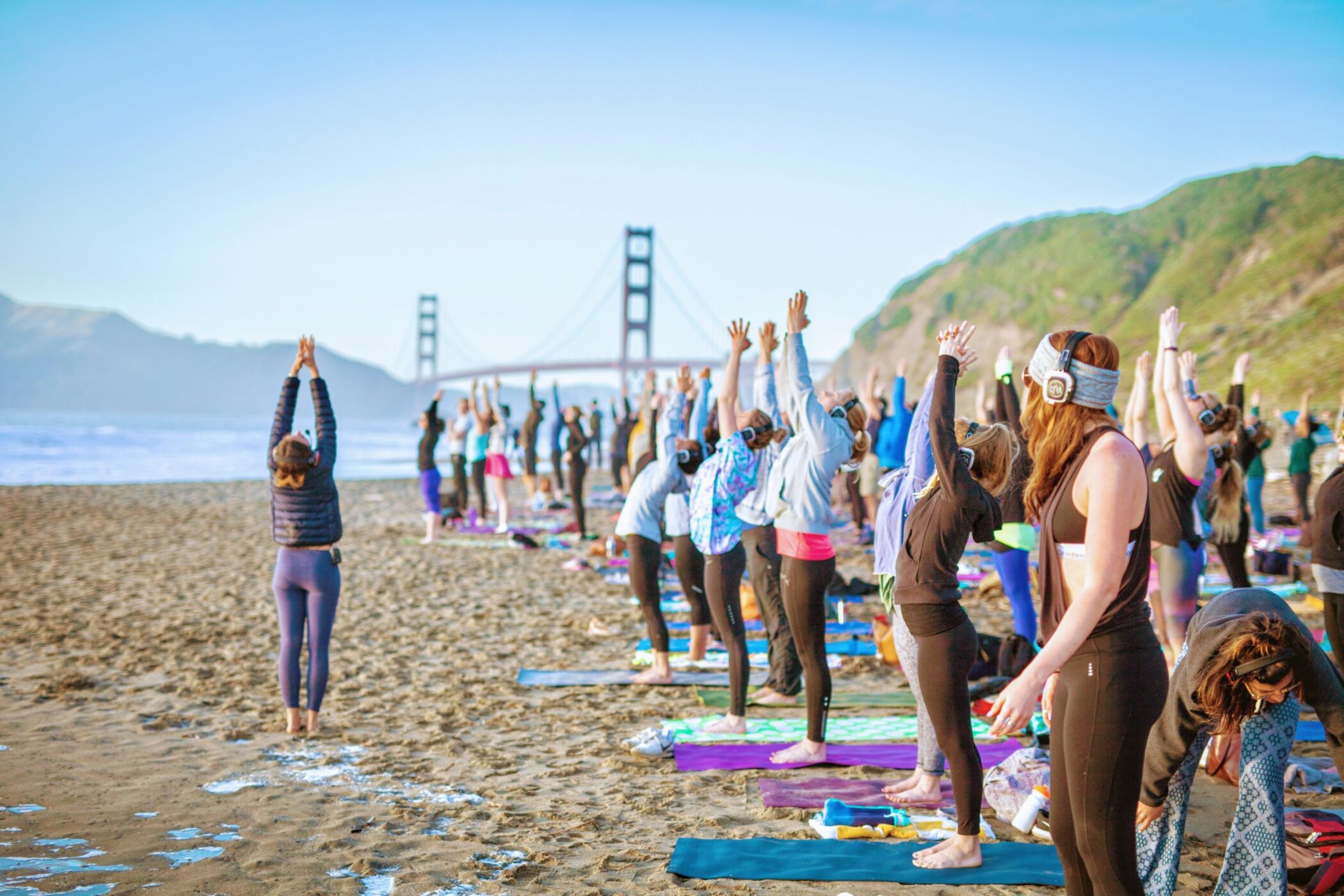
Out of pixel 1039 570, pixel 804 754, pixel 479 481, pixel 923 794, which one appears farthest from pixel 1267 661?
pixel 479 481

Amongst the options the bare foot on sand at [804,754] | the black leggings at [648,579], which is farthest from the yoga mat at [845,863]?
the black leggings at [648,579]

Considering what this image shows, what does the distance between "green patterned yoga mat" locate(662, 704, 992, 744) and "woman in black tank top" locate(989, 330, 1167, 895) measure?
233 centimetres

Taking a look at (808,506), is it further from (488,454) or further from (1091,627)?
(488,454)

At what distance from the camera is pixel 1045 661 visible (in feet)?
6.07

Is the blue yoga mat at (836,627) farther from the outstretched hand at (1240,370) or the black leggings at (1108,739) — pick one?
the black leggings at (1108,739)

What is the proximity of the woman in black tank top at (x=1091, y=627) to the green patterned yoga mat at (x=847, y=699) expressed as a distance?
2.90 m

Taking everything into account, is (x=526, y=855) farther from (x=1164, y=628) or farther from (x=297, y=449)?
(x=1164, y=628)

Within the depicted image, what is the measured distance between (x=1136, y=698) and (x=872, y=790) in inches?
75.2

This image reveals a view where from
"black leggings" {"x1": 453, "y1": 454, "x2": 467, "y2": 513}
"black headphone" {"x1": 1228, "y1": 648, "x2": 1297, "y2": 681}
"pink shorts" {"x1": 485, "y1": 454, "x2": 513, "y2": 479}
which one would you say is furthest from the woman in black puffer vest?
"black leggings" {"x1": 453, "y1": 454, "x2": 467, "y2": 513}

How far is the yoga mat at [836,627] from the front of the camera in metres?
6.66

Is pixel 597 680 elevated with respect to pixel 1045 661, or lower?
lower

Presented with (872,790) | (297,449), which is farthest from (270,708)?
(872,790)

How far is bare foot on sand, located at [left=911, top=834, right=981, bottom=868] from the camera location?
114 inches

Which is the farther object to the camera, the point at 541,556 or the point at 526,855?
the point at 541,556
